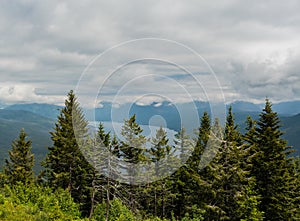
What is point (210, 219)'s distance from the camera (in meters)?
25.0

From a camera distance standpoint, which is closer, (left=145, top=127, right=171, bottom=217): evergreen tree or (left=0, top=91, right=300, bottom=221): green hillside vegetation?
(left=0, top=91, right=300, bottom=221): green hillside vegetation

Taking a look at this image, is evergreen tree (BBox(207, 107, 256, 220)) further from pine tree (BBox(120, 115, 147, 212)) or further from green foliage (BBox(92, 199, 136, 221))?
pine tree (BBox(120, 115, 147, 212))

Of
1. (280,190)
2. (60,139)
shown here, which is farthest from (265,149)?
(60,139)

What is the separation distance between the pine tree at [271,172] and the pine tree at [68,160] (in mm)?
19299

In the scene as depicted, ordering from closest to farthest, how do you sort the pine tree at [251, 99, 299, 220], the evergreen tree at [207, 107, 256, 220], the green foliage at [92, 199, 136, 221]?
1. the evergreen tree at [207, 107, 256, 220]
2. the green foliage at [92, 199, 136, 221]
3. the pine tree at [251, 99, 299, 220]

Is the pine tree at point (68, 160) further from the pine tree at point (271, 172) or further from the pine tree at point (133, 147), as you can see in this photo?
the pine tree at point (271, 172)

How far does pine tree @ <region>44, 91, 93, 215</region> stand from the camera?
3781 cm

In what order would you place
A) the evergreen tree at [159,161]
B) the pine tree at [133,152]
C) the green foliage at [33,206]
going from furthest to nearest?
the evergreen tree at [159,161] < the pine tree at [133,152] < the green foliage at [33,206]

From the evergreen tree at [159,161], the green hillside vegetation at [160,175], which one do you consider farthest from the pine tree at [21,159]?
the evergreen tree at [159,161]

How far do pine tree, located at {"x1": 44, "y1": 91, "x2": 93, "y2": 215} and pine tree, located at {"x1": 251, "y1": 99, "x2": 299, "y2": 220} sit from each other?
1930 centimetres

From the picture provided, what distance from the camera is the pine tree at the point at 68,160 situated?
1489 inches

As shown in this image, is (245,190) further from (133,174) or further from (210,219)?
(133,174)

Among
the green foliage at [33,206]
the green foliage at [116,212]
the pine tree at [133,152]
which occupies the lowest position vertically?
the green foliage at [116,212]

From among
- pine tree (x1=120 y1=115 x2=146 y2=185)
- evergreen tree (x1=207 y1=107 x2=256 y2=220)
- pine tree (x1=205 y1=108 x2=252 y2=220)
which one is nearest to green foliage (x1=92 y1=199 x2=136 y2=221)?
pine tree (x1=120 y1=115 x2=146 y2=185)
